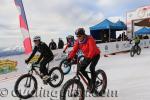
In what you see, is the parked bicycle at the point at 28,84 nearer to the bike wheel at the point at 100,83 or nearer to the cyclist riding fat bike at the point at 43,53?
the cyclist riding fat bike at the point at 43,53

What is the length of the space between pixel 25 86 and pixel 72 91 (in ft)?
5.98

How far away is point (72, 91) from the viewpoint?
6152mm

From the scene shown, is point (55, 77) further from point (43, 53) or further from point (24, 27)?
point (24, 27)

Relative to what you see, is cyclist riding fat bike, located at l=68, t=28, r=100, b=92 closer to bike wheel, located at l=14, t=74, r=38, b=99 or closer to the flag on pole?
bike wheel, located at l=14, t=74, r=38, b=99

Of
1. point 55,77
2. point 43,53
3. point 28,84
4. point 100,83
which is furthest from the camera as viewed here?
point 55,77

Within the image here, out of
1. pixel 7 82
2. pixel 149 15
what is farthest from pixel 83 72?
pixel 149 15

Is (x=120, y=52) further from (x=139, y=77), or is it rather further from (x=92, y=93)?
(x=92, y=93)

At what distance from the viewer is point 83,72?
6.51 metres

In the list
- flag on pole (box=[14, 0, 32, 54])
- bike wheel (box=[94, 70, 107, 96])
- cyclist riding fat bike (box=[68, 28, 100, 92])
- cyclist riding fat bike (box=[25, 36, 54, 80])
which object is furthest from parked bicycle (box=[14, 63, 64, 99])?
flag on pole (box=[14, 0, 32, 54])

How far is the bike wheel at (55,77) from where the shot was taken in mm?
8631

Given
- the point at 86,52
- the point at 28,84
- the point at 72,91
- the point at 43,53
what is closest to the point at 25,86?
the point at 28,84

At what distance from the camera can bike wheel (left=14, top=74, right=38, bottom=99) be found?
730cm

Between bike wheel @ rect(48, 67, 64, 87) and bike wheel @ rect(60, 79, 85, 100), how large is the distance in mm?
2348

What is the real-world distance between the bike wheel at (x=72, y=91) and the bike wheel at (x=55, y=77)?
2.35m
